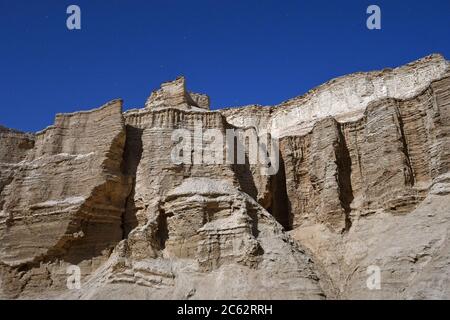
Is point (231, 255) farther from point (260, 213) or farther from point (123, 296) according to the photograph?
point (123, 296)

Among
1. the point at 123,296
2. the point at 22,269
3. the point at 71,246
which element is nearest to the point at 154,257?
the point at 123,296

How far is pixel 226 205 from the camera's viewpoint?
26.2 m

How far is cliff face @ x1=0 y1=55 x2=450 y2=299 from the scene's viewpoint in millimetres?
23125

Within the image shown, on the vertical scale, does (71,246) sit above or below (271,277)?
above

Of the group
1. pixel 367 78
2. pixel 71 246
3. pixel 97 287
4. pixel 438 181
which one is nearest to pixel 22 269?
pixel 71 246

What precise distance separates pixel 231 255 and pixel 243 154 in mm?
9644

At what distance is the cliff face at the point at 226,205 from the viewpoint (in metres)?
23.1

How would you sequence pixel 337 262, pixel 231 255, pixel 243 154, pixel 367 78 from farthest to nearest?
pixel 367 78, pixel 243 154, pixel 337 262, pixel 231 255

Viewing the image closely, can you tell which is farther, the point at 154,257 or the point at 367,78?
the point at 367,78
